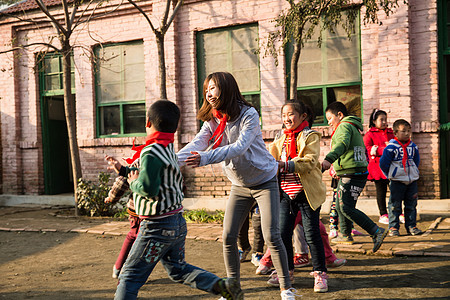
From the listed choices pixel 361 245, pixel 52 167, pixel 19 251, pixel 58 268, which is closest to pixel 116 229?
pixel 19 251

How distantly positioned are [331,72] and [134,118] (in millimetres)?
4983

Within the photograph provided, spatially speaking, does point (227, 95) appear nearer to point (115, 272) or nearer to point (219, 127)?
point (219, 127)

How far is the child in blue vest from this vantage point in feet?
22.8

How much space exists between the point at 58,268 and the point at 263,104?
5.91 meters

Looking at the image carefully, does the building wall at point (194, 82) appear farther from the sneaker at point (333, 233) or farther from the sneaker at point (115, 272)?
the sneaker at point (115, 272)

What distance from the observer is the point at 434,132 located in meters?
9.01

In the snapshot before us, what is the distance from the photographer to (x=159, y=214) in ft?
11.5

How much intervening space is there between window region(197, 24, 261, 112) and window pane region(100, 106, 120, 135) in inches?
98.2

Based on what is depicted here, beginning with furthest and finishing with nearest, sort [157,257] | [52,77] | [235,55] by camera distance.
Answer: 1. [52,77]
2. [235,55]
3. [157,257]

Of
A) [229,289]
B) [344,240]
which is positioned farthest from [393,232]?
[229,289]

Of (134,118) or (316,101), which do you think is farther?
(134,118)

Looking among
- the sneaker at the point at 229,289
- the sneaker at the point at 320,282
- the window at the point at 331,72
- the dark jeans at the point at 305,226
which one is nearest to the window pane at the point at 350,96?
the window at the point at 331,72

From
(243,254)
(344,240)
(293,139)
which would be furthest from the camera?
(344,240)

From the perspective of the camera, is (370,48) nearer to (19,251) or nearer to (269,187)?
(269,187)
